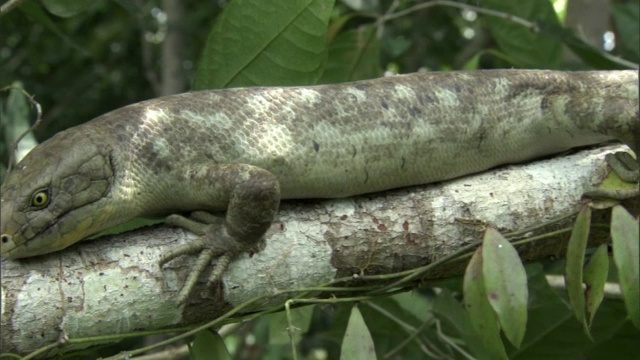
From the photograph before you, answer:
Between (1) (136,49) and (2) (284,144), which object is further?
(1) (136,49)

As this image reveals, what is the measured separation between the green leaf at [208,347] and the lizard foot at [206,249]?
10cm

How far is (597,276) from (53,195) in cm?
130

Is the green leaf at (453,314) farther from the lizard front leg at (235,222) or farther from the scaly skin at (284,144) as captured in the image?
the lizard front leg at (235,222)

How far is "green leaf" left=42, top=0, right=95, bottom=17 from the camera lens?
8.18 feet

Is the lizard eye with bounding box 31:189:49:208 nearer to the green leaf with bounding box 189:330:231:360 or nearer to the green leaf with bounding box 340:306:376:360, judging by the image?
the green leaf with bounding box 189:330:231:360

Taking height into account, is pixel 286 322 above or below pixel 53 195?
below

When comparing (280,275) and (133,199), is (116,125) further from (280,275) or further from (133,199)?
(280,275)

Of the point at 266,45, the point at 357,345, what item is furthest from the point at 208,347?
the point at 266,45

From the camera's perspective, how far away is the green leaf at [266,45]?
2.56 metres

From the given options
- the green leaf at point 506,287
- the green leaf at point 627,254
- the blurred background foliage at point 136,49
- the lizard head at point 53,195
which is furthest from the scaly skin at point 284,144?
the blurred background foliage at point 136,49

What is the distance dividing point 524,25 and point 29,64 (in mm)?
2939

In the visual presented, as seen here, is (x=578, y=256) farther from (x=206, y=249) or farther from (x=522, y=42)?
(x=522, y=42)

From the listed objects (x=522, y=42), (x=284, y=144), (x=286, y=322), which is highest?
(x=522, y=42)

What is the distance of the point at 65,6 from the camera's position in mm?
2512
